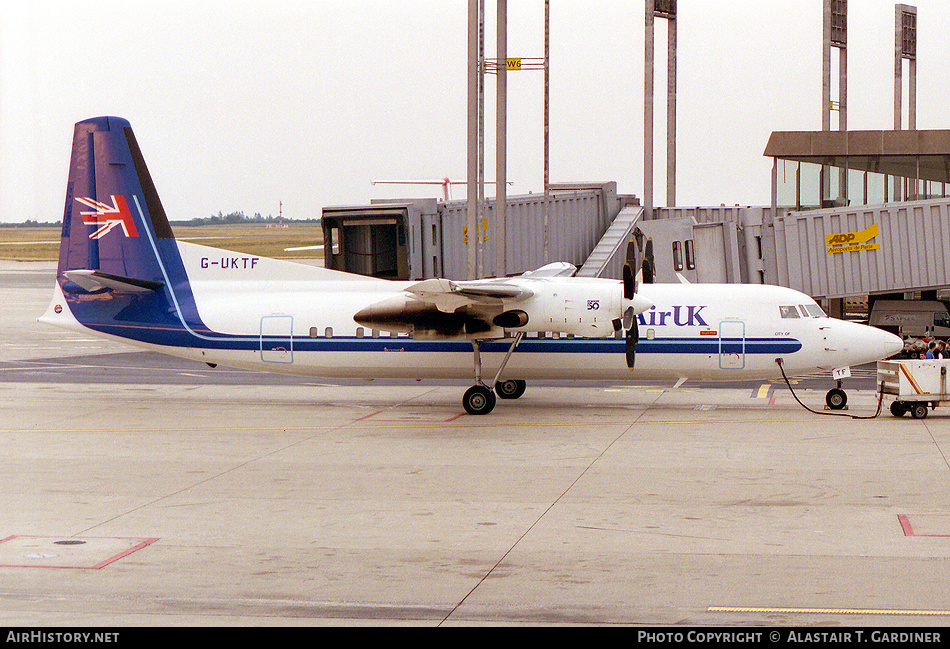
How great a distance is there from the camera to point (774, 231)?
122 ft

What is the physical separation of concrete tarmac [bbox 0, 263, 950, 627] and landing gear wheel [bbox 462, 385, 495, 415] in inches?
18.2

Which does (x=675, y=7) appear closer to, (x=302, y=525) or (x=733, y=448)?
(x=733, y=448)

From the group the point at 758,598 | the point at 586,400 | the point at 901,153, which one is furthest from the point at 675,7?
the point at 758,598

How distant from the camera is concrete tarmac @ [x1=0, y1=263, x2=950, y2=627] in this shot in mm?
10828

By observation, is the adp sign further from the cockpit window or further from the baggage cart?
the baggage cart

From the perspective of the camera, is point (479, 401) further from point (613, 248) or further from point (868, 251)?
point (613, 248)

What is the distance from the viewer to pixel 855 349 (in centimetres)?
2511

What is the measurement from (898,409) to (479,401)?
965cm

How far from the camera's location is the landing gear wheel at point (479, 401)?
25.2 meters

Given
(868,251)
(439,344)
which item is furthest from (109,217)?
(868,251)

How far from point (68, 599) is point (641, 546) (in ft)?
21.9

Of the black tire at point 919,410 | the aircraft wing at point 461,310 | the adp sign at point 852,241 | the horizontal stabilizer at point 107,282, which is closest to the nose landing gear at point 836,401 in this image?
the black tire at point 919,410

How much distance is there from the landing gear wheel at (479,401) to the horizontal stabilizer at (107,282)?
8.41 m

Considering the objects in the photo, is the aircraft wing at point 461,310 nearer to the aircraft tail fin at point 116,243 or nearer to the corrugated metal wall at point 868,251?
the aircraft tail fin at point 116,243
